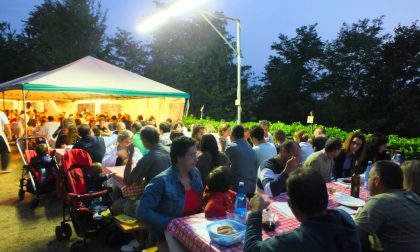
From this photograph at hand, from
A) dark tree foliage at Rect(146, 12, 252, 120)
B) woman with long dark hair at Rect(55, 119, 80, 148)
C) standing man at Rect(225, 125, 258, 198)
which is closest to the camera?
standing man at Rect(225, 125, 258, 198)

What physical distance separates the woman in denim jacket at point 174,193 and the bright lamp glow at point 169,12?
414 centimetres

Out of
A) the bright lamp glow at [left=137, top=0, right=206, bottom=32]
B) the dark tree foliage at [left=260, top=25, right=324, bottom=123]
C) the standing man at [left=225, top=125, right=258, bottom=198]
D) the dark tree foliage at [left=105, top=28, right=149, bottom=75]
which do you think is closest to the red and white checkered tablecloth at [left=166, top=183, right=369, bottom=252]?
the standing man at [left=225, top=125, right=258, bottom=198]

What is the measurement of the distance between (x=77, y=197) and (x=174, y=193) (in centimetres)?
195

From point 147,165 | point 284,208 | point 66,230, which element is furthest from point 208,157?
point 66,230

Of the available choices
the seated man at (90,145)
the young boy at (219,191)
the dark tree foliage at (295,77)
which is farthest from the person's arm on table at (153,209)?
the dark tree foliage at (295,77)

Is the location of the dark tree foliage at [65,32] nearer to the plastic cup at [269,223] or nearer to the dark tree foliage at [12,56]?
the dark tree foliage at [12,56]

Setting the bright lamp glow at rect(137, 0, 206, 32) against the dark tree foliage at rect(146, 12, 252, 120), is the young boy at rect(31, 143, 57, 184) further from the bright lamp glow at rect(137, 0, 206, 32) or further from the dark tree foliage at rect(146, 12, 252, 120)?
the dark tree foliage at rect(146, 12, 252, 120)

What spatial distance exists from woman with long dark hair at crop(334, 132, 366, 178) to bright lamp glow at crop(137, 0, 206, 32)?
3696 millimetres

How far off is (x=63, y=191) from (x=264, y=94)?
24.7m

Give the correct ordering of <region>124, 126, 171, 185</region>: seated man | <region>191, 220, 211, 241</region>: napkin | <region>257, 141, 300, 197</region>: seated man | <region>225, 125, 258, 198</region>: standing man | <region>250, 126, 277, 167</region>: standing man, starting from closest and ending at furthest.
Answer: <region>191, 220, 211, 241</region>: napkin < <region>257, 141, 300, 197</region>: seated man < <region>124, 126, 171, 185</region>: seated man < <region>225, 125, 258, 198</region>: standing man < <region>250, 126, 277, 167</region>: standing man

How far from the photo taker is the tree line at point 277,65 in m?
21.5

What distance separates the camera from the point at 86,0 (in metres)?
31.0

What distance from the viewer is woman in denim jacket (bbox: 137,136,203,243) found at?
8.17 ft

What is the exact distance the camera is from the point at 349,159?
508cm
